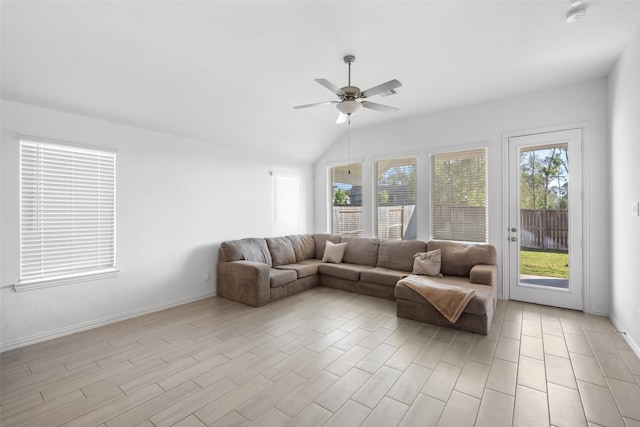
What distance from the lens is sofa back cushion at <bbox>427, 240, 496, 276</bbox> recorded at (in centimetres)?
411

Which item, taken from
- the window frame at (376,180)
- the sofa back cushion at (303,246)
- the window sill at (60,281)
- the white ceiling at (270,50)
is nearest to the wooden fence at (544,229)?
the window frame at (376,180)

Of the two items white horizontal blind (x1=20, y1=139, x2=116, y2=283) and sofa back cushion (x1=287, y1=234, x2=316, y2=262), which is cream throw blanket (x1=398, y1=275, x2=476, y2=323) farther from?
white horizontal blind (x1=20, y1=139, x2=116, y2=283)

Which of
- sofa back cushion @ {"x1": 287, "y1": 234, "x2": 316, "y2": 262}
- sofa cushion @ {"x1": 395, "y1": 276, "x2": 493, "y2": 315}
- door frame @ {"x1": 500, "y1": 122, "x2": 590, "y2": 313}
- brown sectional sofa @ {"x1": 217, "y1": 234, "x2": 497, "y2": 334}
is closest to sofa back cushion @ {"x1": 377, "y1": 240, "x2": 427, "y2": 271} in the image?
brown sectional sofa @ {"x1": 217, "y1": 234, "x2": 497, "y2": 334}

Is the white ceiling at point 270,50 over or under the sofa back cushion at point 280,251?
over

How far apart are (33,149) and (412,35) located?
4.07 metres

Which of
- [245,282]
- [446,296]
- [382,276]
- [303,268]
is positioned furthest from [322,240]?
[446,296]

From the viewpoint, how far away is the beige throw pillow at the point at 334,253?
5.39 m

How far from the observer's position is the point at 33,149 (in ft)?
9.86

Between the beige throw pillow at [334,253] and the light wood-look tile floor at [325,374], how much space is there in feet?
6.03

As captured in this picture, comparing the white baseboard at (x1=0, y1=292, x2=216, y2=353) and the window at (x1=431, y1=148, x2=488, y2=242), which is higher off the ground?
the window at (x1=431, y1=148, x2=488, y2=242)

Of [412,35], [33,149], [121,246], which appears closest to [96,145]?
[33,149]

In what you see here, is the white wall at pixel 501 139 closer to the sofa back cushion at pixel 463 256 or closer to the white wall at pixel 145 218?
the sofa back cushion at pixel 463 256

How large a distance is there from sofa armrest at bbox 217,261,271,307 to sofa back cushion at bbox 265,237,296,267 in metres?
0.84

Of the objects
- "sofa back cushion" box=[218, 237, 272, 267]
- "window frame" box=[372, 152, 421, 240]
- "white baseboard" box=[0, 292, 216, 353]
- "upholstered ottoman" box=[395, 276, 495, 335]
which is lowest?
"white baseboard" box=[0, 292, 216, 353]
